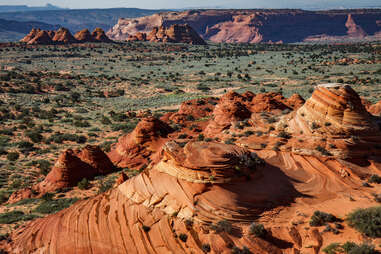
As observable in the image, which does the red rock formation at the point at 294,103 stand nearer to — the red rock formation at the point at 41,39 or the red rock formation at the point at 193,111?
the red rock formation at the point at 193,111

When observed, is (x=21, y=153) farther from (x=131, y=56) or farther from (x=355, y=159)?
(x=131, y=56)

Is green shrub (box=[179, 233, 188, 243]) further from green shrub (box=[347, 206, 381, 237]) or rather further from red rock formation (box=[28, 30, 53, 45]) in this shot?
red rock formation (box=[28, 30, 53, 45])

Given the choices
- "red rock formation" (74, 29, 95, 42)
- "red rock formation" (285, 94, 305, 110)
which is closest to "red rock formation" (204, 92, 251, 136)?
"red rock formation" (285, 94, 305, 110)

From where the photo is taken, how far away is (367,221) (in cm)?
1166

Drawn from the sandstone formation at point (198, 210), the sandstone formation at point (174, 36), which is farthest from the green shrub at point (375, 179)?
the sandstone formation at point (174, 36)

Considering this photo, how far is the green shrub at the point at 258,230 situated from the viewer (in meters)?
11.6

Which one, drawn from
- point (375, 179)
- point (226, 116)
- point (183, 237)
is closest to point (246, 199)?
point (183, 237)

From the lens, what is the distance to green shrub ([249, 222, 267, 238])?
1164 cm

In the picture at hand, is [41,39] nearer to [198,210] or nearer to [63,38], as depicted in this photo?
[63,38]

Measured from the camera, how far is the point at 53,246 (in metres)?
11.7

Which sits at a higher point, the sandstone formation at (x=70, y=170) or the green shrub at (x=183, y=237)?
the green shrub at (x=183, y=237)

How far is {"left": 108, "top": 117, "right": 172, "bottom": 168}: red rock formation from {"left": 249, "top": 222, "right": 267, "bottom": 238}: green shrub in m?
14.9

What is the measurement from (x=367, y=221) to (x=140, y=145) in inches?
777

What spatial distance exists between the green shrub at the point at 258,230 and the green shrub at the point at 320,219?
7.89 feet
